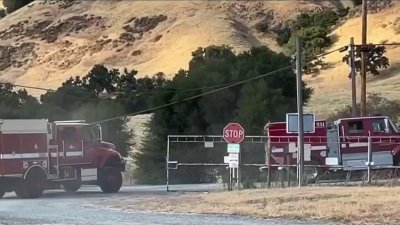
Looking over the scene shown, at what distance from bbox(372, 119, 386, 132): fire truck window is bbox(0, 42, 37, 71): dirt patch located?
80.3 metres

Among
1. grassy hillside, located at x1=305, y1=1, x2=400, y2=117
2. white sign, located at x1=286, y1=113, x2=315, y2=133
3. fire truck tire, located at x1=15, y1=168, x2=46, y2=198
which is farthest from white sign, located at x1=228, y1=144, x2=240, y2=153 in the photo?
grassy hillside, located at x1=305, y1=1, x2=400, y2=117

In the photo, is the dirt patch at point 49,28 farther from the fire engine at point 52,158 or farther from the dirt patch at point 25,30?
the fire engine at point 52,158

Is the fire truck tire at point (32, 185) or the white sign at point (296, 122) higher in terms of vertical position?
the white sign at point (296, 122)

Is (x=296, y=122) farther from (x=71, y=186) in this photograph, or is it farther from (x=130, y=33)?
(x=130, y=33)

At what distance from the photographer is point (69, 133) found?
30.7 meters

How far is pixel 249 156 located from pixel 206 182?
2514mm

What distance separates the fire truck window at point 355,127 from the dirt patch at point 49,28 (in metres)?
82.9

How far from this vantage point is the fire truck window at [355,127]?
1313 inches

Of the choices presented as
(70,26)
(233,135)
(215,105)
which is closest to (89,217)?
(233,135)

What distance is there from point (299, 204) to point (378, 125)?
46.0 feet

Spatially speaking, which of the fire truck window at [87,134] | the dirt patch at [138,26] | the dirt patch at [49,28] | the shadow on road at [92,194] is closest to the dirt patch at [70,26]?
the dirt patch at [49,28]

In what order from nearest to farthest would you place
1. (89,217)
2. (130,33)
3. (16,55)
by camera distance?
1. (89,217)
2. (130,33)
3. (16,55)

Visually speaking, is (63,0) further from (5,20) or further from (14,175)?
(14,175)

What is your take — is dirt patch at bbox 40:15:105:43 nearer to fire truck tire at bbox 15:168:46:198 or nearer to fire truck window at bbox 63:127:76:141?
fire truck window at bbox 63:127:76:141
